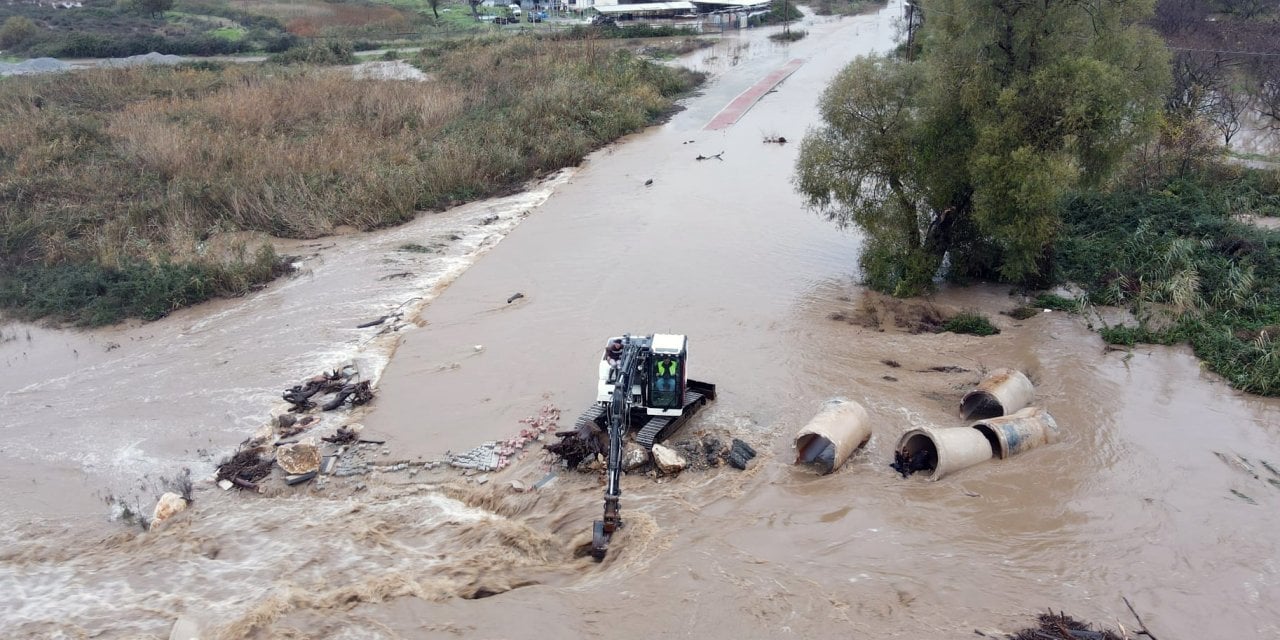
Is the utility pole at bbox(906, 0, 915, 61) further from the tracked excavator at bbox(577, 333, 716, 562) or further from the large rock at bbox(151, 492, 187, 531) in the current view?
the large rock at bbox(151, 492, 187, 531)

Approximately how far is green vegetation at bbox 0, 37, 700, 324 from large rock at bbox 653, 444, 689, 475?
11583mm

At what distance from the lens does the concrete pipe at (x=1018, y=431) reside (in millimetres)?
10969

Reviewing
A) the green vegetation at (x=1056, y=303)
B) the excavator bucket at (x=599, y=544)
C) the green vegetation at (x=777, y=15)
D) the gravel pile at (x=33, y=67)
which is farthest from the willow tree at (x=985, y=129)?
the green vegetation at (x=777, y=15)

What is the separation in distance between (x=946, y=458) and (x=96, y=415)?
12705 mm

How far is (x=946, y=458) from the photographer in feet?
34.4

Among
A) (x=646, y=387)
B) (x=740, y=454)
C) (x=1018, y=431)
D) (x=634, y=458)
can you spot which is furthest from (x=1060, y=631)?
(x=646, y=387)

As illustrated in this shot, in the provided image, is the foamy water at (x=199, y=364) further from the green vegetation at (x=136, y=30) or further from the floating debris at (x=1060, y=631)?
the green vegetation at (x=136, y=30)

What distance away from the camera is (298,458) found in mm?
11070

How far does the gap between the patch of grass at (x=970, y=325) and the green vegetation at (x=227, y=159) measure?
1426 centimetres

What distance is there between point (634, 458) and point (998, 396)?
522 centimetres

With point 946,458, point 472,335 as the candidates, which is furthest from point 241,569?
point 946,458

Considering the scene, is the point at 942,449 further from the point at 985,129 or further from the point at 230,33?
the point at 230,33

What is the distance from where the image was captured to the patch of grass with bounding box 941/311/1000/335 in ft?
49.9

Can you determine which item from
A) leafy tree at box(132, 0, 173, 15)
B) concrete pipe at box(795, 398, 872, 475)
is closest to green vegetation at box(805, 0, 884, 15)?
leafy tree at box(132, 0, 173, 15)
